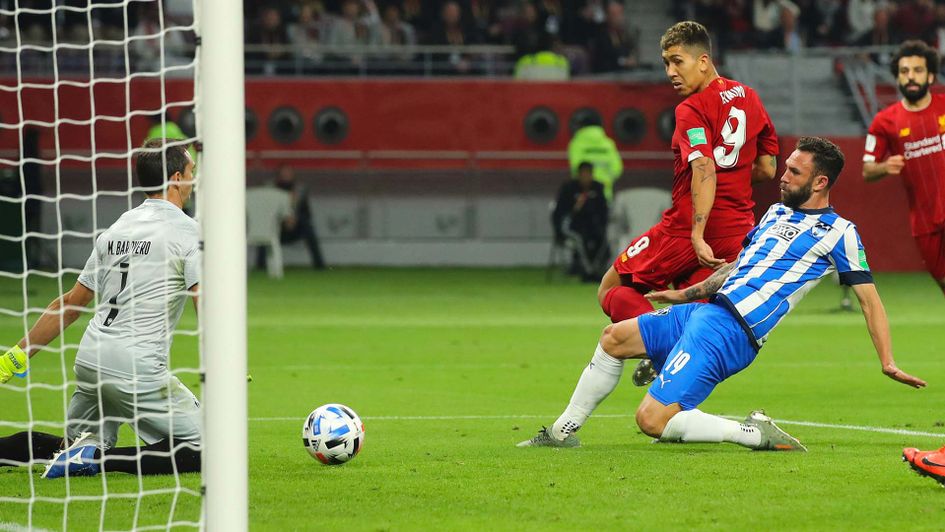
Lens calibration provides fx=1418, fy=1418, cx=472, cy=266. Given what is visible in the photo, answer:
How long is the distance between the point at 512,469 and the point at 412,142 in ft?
62.0

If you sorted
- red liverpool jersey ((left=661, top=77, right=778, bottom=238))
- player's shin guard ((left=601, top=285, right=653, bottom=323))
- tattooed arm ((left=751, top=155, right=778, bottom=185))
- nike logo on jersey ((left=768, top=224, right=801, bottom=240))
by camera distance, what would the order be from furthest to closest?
tattooed arm ((left=751, top=155, right=778, bottom=185)) → player's shin guard ((left=601, top=285, right=653, bottom=323)) → red liverpool jersey ((left=661, top=77, right=778, bottom=238)) → nike logo on jersey ((left=768, top=224, right=801, bottom=240))

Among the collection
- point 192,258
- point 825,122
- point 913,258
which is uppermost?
point 192,258

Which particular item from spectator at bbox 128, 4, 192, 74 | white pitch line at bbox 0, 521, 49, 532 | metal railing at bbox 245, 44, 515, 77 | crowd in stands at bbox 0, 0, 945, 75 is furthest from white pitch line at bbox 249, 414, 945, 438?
metal railing at bbox 245, 44, 515, 77

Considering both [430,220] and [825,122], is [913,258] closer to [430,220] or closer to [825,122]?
[825,122]

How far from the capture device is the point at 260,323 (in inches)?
602

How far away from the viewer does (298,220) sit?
24234mm

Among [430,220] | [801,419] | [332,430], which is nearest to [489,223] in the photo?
[430,220]

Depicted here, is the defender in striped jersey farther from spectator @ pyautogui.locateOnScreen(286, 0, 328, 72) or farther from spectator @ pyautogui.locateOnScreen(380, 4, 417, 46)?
spectator @ pyautogui.locateOnScreen(286, 0, 328, 72)

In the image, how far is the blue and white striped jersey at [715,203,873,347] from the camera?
265 inches

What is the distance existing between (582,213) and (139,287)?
48.5 ft

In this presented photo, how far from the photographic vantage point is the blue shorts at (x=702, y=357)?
671 centimetres

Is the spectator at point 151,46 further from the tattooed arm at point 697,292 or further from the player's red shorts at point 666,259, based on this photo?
the tattooed arm at point 697,292

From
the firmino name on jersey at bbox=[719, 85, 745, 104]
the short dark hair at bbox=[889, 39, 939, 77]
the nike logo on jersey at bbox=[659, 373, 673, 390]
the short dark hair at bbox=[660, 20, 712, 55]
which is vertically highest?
the short dark hair at bbox=[660, 20, 712, 55]

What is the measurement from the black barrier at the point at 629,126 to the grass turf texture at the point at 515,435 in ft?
28.9
